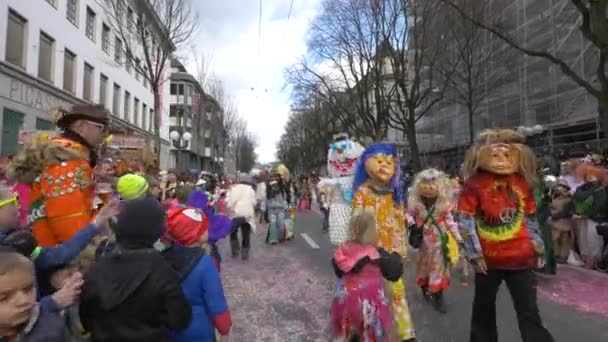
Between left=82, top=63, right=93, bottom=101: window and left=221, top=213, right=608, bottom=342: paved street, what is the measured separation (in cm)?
2100

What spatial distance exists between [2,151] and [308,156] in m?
50.8

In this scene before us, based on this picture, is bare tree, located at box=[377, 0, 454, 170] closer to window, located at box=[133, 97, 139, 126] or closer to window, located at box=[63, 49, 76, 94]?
window, located at box=[63, 49, 76, 94]

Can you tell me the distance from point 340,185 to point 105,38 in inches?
1115

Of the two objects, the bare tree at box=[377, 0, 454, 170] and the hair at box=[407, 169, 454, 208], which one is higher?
the bare tree at box=[377, 0, 454, 170]

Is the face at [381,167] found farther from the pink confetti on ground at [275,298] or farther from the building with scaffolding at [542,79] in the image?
the building with scaffolding at [542,79]

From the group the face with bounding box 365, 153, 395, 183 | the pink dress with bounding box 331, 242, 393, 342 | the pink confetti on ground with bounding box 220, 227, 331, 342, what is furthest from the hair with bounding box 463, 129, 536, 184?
the pink confetti on ground with bounding box 220, 227, 331, 342

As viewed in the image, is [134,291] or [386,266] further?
[386,266]

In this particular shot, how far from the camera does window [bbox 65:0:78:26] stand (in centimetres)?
2389

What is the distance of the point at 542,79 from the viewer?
22.0m

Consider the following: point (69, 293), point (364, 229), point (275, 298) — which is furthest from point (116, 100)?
point (69, 293)

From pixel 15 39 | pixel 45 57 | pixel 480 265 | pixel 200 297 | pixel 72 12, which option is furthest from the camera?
pixel 72 12

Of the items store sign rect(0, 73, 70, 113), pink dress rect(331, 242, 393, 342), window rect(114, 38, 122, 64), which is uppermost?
window rect(114, 38, 122, 64)

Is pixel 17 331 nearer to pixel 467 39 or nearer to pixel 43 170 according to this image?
pixel 43 170

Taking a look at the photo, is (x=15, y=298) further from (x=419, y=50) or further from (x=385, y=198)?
(x=419, y=50)
